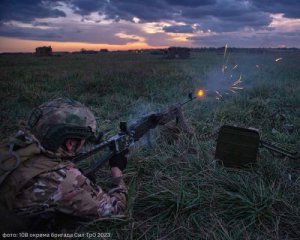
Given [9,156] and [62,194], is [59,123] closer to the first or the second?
[9,156]

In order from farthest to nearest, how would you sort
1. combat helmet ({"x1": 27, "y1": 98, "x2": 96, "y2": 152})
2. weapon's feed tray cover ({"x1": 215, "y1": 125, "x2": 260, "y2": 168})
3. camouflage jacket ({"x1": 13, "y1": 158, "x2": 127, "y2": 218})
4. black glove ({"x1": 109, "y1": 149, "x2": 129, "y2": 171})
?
weapon's feed tray cover ({"x1": 215, "y1": 125, "x2": 260, "y2": 168}) → black glove ({"x1": 109, "y1": 149, "x2": 129, "y2": 171}) → combat helmet ({"x1": 27, "y1": 98, "x2": 96, "y2": 152}) → camouflage jacket ({"x1": 13, "y1": 158, "x2": 127, "y2": 218})

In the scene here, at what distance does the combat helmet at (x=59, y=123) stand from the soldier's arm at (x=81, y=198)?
1.02 feet

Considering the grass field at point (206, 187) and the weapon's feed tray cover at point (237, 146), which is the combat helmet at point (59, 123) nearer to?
the grass field at point (206, 187)

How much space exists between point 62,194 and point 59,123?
2.05 ft

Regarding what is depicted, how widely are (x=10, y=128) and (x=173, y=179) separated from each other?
441cm

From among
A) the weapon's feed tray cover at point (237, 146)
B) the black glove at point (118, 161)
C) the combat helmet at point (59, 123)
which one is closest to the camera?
the combat helmet at point (59, 123)

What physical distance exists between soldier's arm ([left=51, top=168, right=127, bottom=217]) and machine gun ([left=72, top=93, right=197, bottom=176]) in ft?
1.30

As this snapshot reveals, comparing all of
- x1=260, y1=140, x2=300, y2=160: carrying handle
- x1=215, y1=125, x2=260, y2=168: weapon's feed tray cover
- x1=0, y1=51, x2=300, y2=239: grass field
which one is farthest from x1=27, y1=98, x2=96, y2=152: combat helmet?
x1=260, y1=140, x2=300, y2=160: carrying handle

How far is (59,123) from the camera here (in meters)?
2.89

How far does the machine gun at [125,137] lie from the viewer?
3482mm

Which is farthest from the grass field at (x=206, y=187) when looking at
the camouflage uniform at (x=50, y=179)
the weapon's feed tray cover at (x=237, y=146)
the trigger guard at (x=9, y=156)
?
the trigger guard at (x=9, y=156)

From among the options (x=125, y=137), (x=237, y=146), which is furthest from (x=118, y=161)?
(x=237, y=146)

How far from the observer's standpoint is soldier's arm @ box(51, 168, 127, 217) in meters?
2.73

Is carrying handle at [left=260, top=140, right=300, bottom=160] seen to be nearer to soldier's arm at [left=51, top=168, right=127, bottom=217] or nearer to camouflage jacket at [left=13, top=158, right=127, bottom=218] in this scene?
soldier's arm at [left=51, top=168, right=127, bottom=217]
